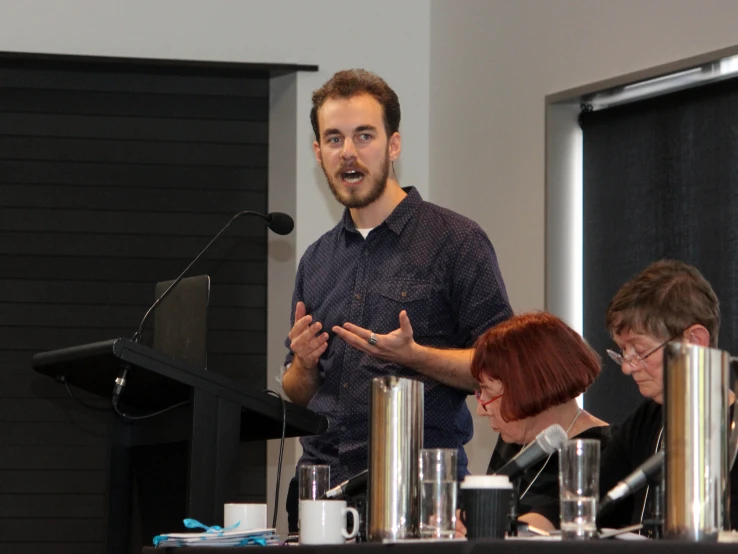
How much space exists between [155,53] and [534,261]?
162cm

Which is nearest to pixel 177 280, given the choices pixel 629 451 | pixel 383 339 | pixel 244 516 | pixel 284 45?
pixel 383 339

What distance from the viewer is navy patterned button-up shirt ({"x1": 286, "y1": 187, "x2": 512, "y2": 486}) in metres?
2.84

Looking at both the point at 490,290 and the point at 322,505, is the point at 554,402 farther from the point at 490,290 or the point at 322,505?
the point at 322,505

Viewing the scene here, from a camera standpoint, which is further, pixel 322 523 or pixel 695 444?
pixel 322 523

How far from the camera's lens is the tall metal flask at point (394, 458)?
5.44 ft

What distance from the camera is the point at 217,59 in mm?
4531

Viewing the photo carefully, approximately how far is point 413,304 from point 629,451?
0.72m

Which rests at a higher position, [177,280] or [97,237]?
[97,237]

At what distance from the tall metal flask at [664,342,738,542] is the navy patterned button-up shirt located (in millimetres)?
1346

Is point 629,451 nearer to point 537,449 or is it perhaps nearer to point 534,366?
point 534,366

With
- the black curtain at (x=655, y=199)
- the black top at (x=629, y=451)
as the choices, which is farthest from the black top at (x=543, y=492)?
the black curtain at (x=655, y=199)

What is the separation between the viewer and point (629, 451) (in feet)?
7.79

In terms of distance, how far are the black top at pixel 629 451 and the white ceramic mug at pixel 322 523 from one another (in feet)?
2.29

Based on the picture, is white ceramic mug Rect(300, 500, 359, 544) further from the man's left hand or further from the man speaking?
the man speaking
